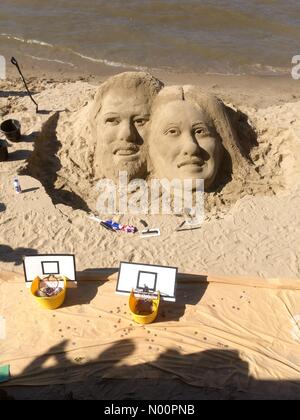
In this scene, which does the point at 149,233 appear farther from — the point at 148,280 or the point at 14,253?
the point at 14,253

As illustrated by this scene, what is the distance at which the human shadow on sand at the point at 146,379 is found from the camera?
438cm

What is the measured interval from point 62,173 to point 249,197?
11.3 feet

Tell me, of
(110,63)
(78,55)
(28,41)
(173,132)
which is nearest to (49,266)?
(173,132)

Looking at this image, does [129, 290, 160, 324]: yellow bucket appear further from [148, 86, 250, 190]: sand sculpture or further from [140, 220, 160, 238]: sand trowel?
[148, 86, 250, 190]: sand sculpture

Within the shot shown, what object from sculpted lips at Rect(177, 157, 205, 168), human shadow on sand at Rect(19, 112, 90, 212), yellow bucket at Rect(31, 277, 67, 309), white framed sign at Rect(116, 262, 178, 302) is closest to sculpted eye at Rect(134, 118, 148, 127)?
sculpted lips at Rect(177, 157, 205, 168)

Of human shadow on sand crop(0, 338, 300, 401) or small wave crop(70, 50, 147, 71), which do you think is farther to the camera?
small wave crop(70, 50, 147, 71)

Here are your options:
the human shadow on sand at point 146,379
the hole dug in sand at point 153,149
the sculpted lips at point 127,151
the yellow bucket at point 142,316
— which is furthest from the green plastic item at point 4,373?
the sculpted lips at point 127,151

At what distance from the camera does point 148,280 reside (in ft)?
17.1

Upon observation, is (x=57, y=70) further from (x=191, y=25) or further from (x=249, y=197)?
(x=249, y=197)

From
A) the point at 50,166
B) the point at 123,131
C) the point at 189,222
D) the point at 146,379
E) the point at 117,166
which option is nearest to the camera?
the point at 146,379

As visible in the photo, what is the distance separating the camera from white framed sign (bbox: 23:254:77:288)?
5277mm

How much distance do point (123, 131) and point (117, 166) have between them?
656 millimetres

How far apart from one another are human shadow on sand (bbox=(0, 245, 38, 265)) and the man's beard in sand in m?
2.27
